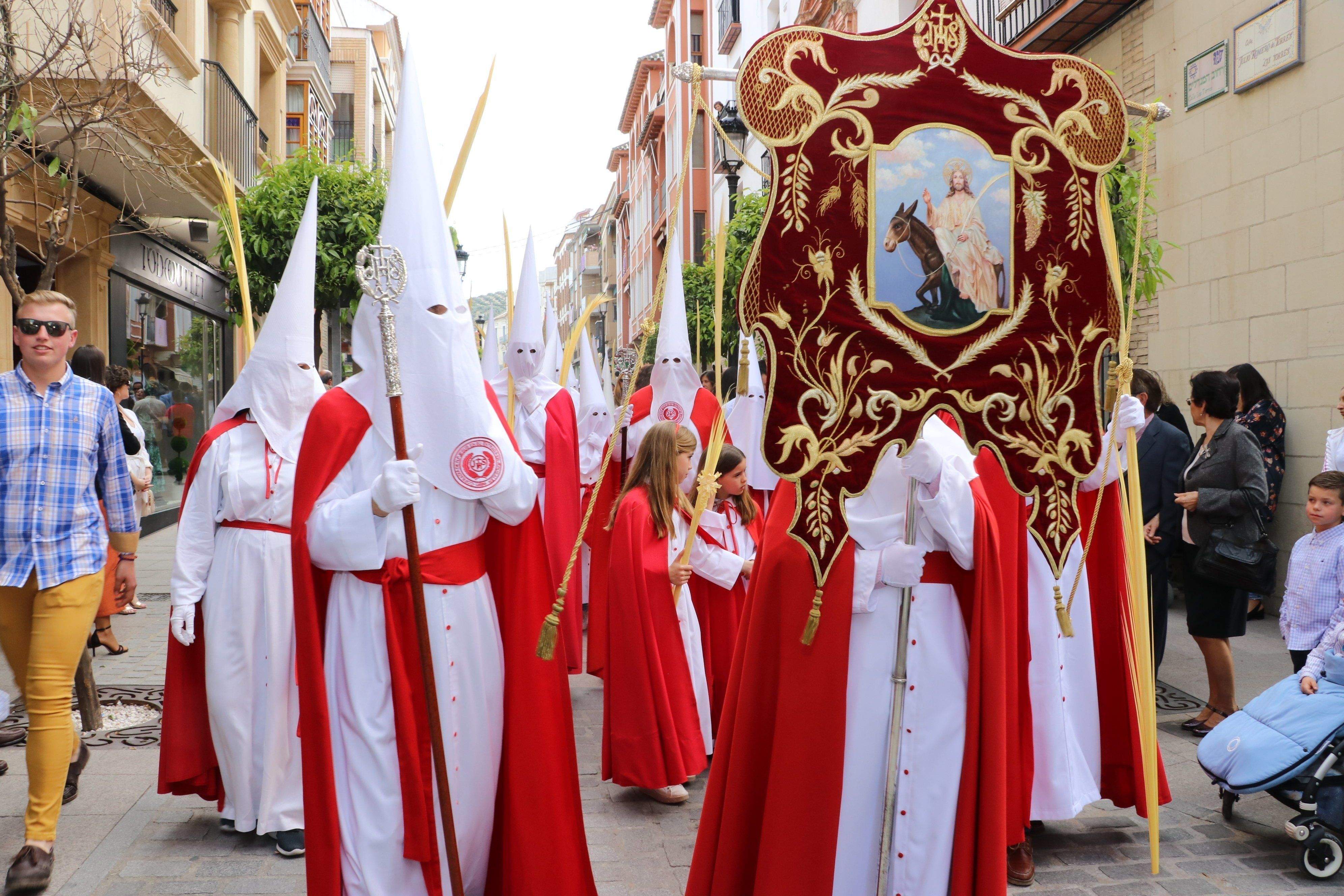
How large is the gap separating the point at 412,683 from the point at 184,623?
4.79ft

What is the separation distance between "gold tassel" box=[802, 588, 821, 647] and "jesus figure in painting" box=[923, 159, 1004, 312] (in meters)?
0.93

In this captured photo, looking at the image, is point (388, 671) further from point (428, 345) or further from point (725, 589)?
point (725, 589)

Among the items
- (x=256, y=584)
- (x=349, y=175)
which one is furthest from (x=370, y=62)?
(x=256, y=584)

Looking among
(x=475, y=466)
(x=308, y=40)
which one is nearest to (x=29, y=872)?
(x=475, y=466)

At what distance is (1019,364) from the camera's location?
323cm

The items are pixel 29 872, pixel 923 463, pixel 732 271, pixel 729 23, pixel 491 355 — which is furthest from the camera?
pixel 729 23

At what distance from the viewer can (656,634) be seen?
5.12m

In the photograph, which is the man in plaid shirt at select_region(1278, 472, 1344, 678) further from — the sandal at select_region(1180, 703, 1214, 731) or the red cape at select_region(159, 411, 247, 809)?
the red cape at select_region(159, 411, 247, 809)

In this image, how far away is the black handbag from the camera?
579 cm

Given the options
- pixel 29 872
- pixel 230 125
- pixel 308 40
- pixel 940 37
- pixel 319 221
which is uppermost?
pixel 308 40

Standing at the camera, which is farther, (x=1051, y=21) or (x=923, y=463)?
(x=1051, y=21)

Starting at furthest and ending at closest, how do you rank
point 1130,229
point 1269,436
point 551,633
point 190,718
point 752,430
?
point 1269,436 < point 1130,229 < point 752,430 < point 190,718 < point 551,633

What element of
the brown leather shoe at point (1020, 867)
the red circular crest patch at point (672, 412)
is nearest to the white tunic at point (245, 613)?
the brown leather shoe at point (1020, 867)

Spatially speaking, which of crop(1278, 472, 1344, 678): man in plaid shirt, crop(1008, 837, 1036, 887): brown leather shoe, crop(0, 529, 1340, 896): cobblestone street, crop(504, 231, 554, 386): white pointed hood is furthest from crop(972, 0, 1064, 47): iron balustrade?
crop(1008, 837, 1036, 887): brown leather shoe
